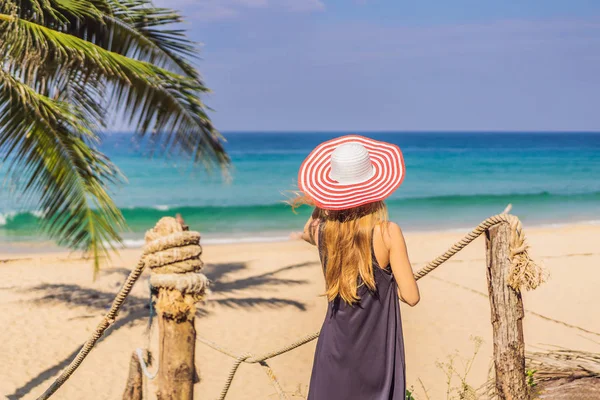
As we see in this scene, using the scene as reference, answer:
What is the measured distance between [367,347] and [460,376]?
8.60ft

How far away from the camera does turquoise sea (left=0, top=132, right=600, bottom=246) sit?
1981 cm

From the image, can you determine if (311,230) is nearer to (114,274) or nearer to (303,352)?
(303,352)

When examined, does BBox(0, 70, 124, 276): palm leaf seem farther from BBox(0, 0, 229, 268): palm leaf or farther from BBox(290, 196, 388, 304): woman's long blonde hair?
BBox(290, 196, 388, 304): woman's long blonde hair

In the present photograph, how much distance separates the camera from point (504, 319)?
3111 mm

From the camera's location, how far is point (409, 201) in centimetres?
2736

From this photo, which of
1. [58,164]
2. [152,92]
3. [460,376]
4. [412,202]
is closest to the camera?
[460,376]

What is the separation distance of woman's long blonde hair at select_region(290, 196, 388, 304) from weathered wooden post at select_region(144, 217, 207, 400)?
2.22ft

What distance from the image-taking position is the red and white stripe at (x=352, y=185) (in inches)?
94.7

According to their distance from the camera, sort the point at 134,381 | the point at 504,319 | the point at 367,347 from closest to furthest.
→ the point at 367,347 → the point at 504,319 → the point at 134,381

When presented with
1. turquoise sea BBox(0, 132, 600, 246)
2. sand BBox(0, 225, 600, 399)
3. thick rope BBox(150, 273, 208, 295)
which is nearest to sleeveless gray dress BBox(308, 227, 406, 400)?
thick rope BBox(150, 273, 208, 295)

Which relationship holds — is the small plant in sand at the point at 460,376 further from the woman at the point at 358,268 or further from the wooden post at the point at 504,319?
the woman at the point at 358,268

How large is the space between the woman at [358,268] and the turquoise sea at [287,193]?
5466 mm

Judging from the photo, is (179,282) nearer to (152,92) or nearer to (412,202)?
(152,92)

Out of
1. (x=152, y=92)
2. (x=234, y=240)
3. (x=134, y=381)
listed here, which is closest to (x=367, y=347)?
(x=134, y=381)
